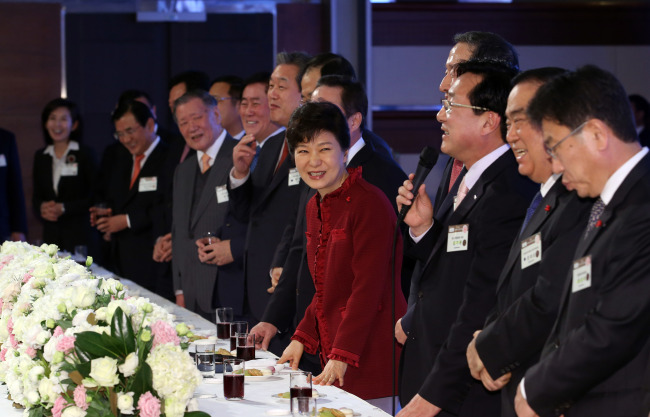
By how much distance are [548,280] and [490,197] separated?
18.9 inches

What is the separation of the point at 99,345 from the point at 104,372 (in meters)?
0.08

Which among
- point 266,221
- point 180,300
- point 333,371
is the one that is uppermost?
point 266,221

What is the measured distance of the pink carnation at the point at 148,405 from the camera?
1.99m

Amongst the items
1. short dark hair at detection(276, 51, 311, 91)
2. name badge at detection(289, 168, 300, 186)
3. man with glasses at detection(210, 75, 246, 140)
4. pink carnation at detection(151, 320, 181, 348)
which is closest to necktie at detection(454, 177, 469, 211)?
pink carnation at detection(151, 320, 181, 348)

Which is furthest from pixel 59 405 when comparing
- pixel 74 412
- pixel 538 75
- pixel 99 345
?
pixel 538 75

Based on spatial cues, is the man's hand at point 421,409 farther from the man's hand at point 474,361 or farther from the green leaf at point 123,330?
the green leaf at point 123,330

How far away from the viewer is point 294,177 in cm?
438

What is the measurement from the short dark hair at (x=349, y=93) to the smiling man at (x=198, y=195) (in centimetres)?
136

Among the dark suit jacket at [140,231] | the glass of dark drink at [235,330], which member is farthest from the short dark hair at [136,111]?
the glass of dark drink at [235,330]

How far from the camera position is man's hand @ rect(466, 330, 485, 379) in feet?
8.18

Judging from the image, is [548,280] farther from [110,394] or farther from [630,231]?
[110,394]

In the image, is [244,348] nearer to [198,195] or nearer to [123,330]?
[123,330]

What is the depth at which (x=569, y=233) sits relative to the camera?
2361 millimetres

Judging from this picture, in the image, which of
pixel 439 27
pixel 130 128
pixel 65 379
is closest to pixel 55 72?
pixel 130 128
